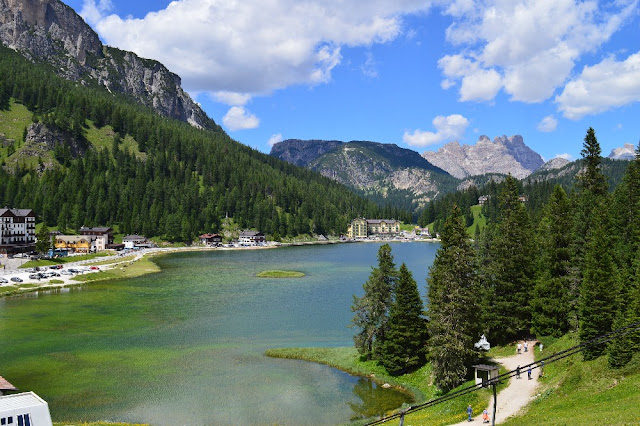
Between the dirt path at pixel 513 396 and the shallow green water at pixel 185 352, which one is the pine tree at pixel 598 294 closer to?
the dirt path at pixel 513 396

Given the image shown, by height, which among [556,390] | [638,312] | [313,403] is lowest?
[313,403]

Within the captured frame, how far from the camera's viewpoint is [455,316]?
45.2 meters

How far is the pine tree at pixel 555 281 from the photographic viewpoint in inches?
2058

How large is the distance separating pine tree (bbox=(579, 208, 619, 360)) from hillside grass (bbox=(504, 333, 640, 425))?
3.10 meters

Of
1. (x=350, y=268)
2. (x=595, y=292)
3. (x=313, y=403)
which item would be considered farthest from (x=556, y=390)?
(x=350, y=268)

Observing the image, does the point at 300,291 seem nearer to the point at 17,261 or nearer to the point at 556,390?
the point at 556,390

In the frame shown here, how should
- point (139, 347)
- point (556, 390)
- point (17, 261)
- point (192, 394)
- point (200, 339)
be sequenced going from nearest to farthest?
1. point (556, 390)
2. point (192, 394)
3. point (139, 347)
4. point (200, 339)
5. point (17, 261)

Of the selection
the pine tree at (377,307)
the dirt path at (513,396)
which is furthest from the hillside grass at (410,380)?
the pine tree at (377,307)

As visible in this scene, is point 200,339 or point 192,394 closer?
point 192,394

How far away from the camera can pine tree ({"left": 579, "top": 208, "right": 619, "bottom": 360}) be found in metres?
41.5

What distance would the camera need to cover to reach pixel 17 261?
13538cm

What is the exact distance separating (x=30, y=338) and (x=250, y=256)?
411 feet

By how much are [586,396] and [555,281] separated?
23991mm

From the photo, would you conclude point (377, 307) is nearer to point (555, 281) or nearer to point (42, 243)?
point (555, 281)
